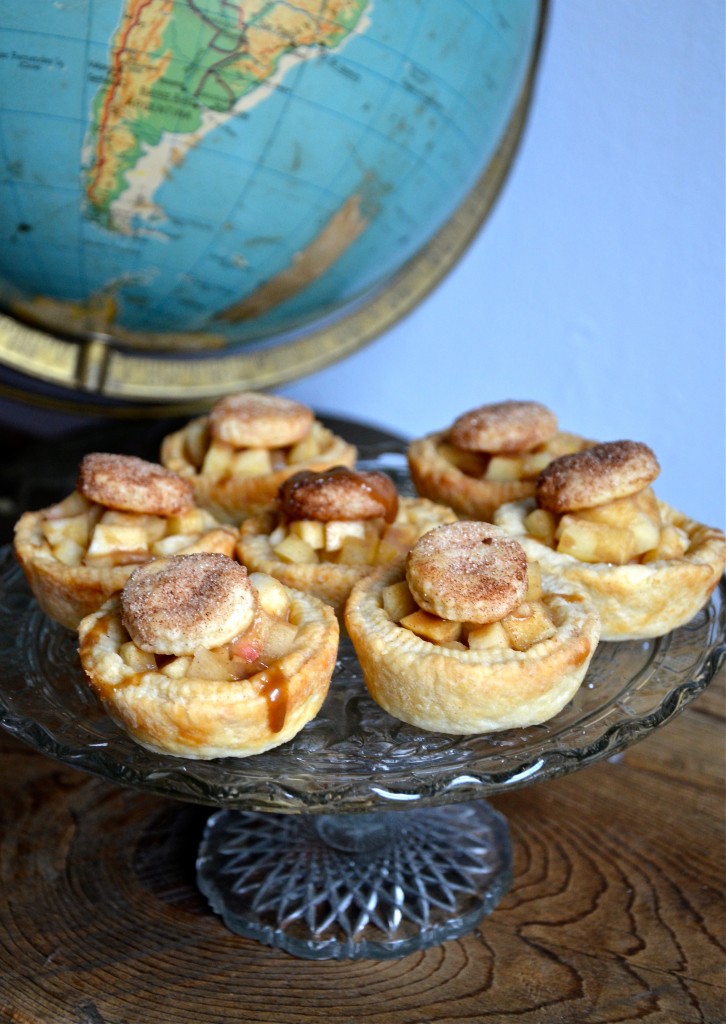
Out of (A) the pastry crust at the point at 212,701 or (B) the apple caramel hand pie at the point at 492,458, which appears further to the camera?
(B) the apple caramel hand pie at the point at 492,458

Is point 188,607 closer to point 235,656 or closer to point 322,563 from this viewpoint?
point 235,656

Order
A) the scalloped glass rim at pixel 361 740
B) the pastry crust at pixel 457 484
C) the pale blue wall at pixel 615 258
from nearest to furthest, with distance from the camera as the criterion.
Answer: the scalloped glass rim at pixel 361 740, the pastry crust at pixel 457 484, the pale blue wall at pixel 615 258

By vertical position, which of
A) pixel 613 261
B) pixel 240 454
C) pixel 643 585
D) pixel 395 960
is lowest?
pixel 395 960

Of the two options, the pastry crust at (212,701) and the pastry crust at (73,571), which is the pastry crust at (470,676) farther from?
the pastry crust at (73,571)

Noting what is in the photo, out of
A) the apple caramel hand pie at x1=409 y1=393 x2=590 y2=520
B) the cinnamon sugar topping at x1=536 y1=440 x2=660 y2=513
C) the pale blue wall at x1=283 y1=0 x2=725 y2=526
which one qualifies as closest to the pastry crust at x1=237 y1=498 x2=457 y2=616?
the apple caramel hand pie at x1=409 y1=393 x2=590 y2=520

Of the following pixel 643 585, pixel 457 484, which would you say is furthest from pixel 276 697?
pixel 457 484

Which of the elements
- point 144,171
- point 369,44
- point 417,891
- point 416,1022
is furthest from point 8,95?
point 416,1022

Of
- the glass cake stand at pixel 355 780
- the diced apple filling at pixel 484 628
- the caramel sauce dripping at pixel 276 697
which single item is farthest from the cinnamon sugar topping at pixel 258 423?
the caramel sauce dripping at pixel 276 697

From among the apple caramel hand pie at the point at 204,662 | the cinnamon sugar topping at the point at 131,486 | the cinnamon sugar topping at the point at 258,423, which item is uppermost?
the cinnamon sugar topping at the point at 258,423
